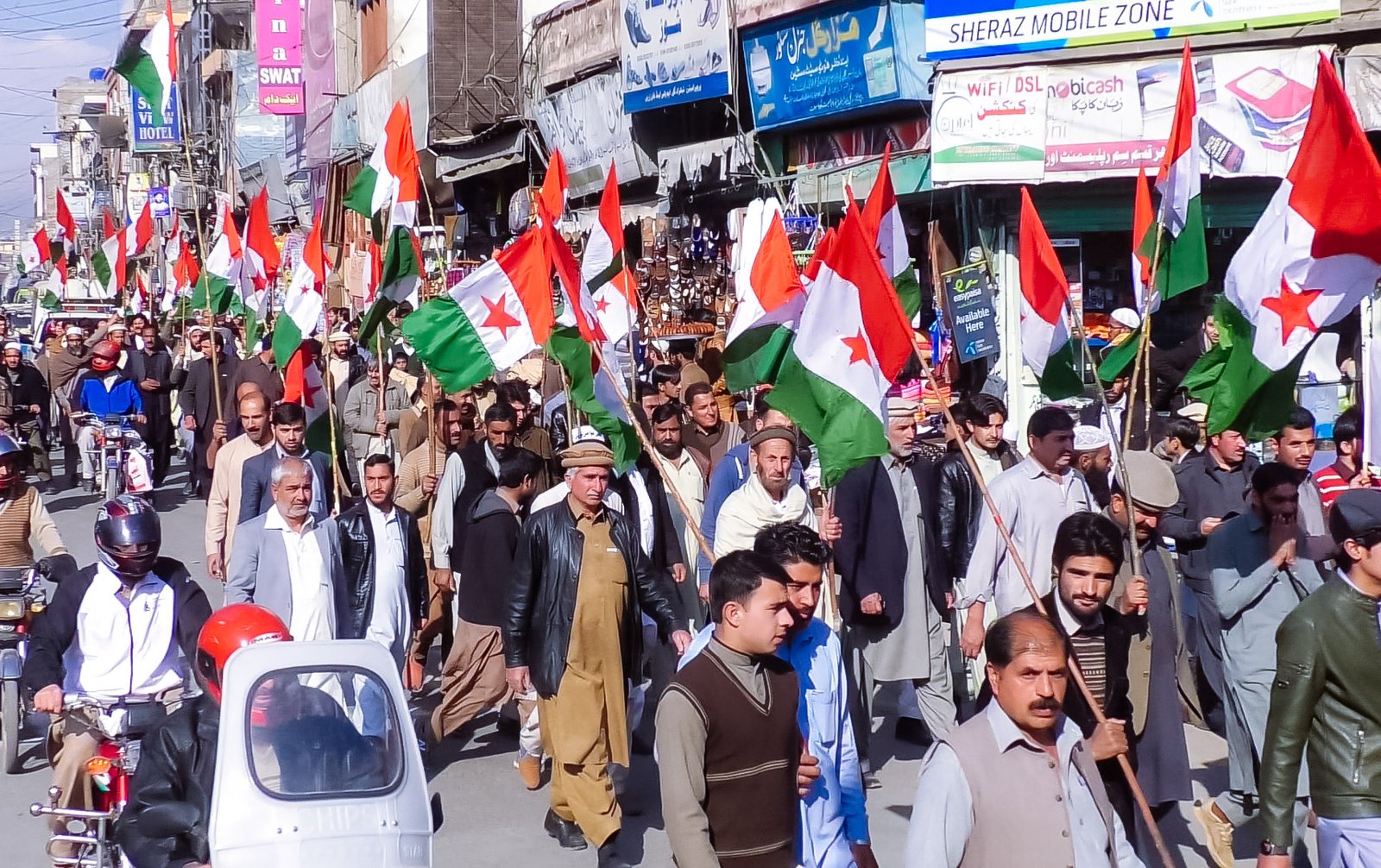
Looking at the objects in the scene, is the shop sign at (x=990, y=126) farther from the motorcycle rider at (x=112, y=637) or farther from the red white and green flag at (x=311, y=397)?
the motorcycle rider at (x=112, y=637)

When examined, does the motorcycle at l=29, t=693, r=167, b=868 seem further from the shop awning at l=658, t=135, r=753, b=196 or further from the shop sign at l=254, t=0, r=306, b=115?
the shop sign at l=254, t=0, r=306, b=115

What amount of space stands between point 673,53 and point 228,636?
14598mm

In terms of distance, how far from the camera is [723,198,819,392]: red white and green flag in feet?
29.8

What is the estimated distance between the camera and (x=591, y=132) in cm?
2130

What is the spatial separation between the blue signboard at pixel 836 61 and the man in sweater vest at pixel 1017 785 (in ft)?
38.7

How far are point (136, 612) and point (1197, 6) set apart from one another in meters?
10.6

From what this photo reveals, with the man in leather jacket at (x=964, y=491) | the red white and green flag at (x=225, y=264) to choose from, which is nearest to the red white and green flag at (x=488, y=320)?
the man in leather jacket at (x=964, y=491)

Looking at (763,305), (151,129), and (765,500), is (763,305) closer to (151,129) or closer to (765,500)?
(765,500)

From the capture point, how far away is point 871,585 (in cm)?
818

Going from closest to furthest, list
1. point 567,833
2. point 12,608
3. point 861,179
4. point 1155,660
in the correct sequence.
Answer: point 1155,660
point 567,833
point 12,608
point 861,179

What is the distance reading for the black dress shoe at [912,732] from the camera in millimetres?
9102

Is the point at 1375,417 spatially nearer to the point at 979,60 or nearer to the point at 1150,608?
the point at 1150,608

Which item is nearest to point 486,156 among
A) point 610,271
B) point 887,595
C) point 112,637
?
point 610,271

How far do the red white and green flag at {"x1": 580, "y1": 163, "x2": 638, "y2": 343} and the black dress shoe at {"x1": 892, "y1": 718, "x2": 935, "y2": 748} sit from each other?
9.58ft
